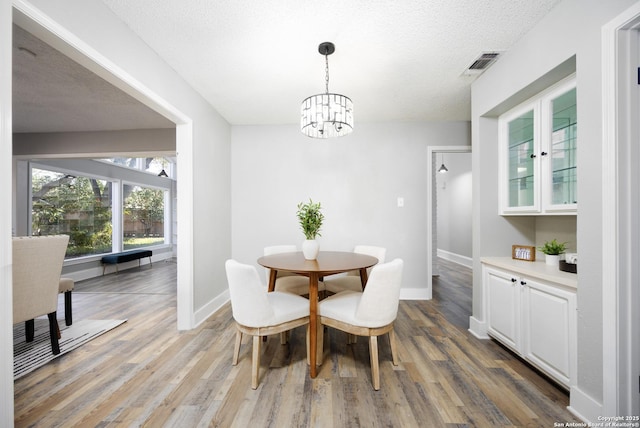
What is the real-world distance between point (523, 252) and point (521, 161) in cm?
79

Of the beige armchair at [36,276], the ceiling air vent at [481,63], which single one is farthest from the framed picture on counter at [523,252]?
the beige armchair at [36,276]

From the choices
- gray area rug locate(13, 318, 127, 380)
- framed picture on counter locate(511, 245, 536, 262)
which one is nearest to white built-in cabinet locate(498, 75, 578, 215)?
framed picture on counter locate(511, 245, 536, 262)

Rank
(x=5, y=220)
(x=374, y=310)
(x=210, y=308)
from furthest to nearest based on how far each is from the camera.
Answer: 1. (x=210, y=308)
2. (x=374, y=310)
3. (x=5, y=220)

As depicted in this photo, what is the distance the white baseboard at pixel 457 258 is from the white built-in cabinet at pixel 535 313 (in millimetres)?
3896

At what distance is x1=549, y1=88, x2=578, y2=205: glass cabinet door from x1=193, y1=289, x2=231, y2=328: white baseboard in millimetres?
3405

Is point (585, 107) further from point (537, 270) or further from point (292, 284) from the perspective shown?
point (292, 284)

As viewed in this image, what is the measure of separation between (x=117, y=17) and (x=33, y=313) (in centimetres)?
230

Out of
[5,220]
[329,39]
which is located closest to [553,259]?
[329,39]

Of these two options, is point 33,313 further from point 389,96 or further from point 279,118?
point 389,96

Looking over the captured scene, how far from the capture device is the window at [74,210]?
4.79 m

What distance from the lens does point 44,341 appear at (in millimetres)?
2404

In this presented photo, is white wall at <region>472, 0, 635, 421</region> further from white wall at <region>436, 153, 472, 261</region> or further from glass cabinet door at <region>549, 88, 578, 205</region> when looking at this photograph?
white wall at <region>436, 153, 472, 261</region>

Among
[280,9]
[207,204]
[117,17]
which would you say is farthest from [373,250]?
[117,17]

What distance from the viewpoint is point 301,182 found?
385 centimetres
